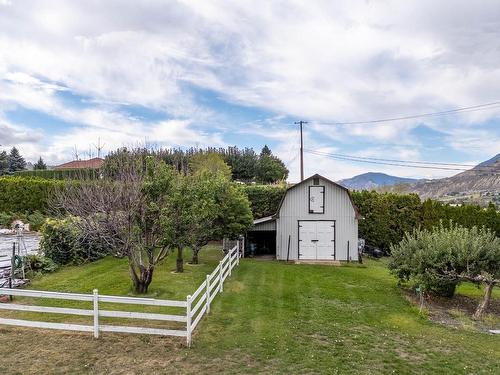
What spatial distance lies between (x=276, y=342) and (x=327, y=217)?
13336mm

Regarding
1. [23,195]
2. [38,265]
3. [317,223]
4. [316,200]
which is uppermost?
[23,195]

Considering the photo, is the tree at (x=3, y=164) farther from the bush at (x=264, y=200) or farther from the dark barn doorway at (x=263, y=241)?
the dark barn doorway at (x=263, y=241)

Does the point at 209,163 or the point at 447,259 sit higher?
the point at 209,163

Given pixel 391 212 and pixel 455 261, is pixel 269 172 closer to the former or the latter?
pixel 391 212

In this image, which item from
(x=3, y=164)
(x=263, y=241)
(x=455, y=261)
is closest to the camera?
(x=455, y=261)

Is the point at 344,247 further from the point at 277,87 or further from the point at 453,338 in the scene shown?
the point at 453,338

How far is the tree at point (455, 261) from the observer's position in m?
11.8

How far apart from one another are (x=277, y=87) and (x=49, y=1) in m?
12.0

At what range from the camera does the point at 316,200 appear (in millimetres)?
21094

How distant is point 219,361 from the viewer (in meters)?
7.31

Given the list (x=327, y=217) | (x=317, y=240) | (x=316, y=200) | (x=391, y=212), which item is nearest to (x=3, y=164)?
(x=316, y=200)

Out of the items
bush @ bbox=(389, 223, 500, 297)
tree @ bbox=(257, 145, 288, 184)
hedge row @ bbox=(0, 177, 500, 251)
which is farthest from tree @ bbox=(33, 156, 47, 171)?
bush @ bbox=(389, 223, 500, 297)

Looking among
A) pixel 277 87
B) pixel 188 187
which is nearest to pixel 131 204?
pixel 188 187

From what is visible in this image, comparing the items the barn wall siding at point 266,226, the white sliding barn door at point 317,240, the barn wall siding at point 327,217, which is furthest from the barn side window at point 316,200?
the barn wall siding at point 266,226
